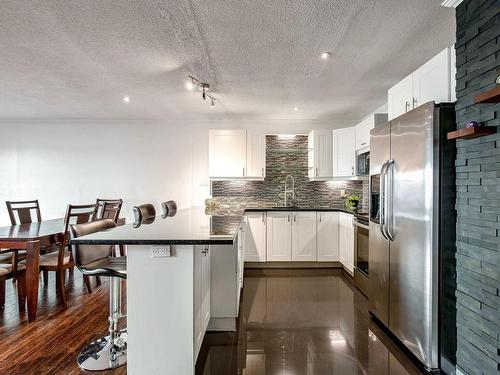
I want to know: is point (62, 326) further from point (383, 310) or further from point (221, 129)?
point (221, 129)

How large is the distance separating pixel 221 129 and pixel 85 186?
9.22 ft

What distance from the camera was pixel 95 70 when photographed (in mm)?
3057

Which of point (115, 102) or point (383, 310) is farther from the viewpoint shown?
point (115, 102)

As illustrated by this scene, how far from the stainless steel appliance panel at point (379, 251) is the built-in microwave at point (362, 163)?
1191 millimetres

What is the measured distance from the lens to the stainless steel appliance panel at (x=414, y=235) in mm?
1878

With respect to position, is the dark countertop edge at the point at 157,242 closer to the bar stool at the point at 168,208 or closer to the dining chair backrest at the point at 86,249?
the dining chair backrest at the point at 86,249

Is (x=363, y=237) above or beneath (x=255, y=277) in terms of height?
above

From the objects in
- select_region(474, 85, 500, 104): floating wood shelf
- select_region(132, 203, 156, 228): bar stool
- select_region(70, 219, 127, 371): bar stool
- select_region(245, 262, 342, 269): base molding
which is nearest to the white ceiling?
select_region(474, 85, 500, 104): floating wood shelf

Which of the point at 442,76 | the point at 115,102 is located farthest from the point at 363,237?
the point at 115,102

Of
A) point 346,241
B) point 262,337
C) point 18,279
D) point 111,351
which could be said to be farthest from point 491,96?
point 18,279

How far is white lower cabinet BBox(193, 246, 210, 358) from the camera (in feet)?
5.72

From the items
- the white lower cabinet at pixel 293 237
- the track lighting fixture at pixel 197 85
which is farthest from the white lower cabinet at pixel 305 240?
the track lighting fixture at pixel 197 85

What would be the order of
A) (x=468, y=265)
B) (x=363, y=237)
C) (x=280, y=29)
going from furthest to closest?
1. (x=363, y=237)
2. (x=280, y=29)
3. (x=468, y=265)

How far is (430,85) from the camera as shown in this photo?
2.12 m
